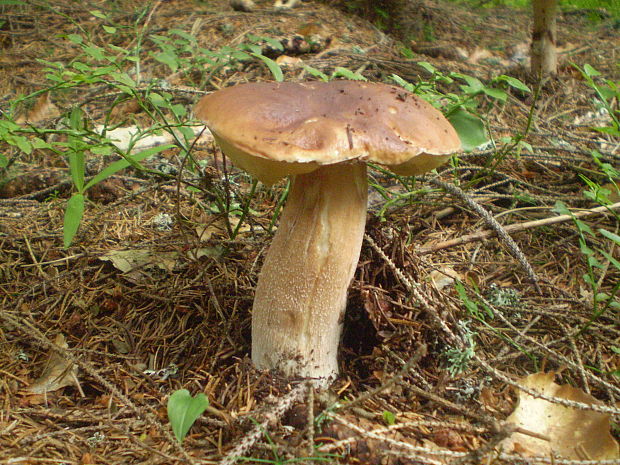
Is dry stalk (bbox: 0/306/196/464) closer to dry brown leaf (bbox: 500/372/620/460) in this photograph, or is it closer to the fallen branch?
dry brown leaf (bbox: 500/372/620/460)

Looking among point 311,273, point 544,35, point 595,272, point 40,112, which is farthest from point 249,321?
point 544,35

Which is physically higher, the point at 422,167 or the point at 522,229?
the point at 422,167

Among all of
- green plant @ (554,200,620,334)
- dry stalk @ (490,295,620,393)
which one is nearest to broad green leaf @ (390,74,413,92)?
green plant @ (554,200,620,334)

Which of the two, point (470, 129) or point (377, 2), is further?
point (377, 2)

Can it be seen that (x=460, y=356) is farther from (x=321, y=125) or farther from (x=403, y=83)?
(x=403, y=83)

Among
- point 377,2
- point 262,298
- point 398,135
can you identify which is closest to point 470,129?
point 398,135

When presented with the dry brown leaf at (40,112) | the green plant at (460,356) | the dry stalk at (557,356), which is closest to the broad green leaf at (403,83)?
the dry stalk at (557,356)

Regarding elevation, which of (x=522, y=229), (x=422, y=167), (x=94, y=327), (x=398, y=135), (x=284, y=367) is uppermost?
(x=398, y=135)

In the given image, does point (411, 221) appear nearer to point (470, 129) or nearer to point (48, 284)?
point (470, 129)
